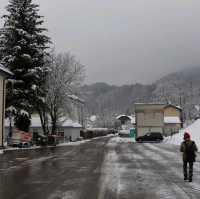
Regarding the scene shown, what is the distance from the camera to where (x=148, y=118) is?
7494cm

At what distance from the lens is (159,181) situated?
43.3 ft

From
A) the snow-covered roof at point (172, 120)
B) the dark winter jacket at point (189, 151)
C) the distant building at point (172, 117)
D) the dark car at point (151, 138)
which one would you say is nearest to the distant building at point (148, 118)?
the dark car at point (151, 138)

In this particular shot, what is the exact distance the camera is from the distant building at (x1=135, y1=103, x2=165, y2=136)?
74625 mm

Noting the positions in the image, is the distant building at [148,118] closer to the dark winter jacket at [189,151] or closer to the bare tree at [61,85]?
the bare tree at [61,85]

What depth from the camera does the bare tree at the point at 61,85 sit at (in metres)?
56.7

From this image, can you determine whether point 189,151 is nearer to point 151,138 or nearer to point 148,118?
point 151,138

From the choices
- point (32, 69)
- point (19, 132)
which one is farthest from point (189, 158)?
point (32, 69)

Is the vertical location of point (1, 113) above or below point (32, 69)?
below

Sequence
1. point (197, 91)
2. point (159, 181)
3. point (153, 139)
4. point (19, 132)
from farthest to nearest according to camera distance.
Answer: point (197, 91) < point (153, 139) < point (19, 132) < point (159, 181)

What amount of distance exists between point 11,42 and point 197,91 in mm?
134090

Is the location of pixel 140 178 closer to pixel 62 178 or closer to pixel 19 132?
pixel 62 178

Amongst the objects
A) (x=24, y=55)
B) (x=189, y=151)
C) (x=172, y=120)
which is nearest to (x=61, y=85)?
(x=24, y=55)

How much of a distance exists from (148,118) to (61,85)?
2372 cm

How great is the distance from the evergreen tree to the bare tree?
7021 millimetres
